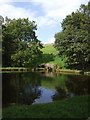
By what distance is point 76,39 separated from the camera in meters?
77.4

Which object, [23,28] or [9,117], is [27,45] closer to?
[23,28]

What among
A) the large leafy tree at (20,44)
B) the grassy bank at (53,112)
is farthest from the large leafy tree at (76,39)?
the grassy bank at (53,112)

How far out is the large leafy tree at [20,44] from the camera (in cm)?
9031

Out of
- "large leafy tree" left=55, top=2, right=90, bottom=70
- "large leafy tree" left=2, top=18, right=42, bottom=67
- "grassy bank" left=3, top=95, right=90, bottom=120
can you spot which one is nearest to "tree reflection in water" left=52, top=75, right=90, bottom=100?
"grassy bank" left=3, top=95, right=90, bottom=120

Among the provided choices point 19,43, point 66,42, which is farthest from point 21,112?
point 19,43

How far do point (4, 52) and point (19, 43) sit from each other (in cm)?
722

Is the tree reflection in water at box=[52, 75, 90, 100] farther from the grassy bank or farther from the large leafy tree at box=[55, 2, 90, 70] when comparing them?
the large leafy tree at box=[55, 2, 90, 70]

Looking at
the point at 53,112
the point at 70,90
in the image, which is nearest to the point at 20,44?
the point at 70,90

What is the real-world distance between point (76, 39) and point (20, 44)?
2375 cm

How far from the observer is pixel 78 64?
8156cm

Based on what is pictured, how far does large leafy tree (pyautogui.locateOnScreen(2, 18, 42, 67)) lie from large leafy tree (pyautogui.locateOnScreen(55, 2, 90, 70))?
1155cm

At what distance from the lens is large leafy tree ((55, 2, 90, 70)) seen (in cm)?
7588

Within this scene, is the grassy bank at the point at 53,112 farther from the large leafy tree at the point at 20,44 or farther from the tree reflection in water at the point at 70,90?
the large leafy tree at the point at 20,44

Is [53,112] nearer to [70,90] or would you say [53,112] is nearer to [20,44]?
[70,90]
